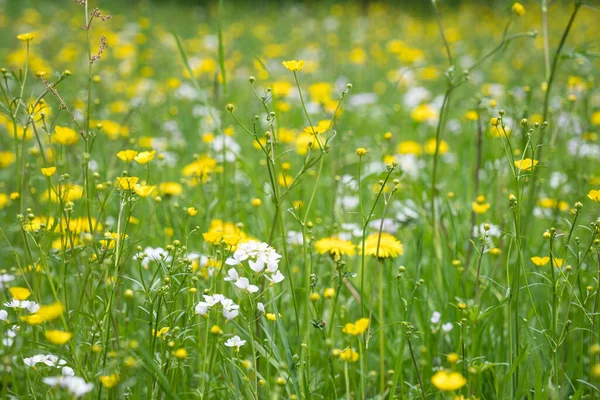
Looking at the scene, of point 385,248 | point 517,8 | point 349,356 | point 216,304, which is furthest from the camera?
point 517,8

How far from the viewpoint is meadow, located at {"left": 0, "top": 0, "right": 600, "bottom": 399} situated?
1325mm

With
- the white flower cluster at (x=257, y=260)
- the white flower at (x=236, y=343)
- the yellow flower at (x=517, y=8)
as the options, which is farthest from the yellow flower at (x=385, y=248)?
the yellow flower at (x=517, y=8)

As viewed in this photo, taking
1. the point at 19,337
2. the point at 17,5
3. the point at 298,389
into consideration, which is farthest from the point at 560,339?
the point at 17,5

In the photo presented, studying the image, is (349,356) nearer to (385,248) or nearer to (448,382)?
(448,382)

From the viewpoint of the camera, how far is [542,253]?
1.94 m

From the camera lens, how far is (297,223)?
227 centimetres

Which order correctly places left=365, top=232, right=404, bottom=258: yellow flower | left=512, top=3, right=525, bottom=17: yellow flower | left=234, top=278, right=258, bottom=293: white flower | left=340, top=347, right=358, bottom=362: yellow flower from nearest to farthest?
left=340, top=347, right=358, bottom=362: yellow flower, left=234, top=278, right=258, bottom=293: white flower, left=365, top=232, right=404, bottom=258: yellow flower, left=512, top=3, right=525, bottom=17: yellow flower

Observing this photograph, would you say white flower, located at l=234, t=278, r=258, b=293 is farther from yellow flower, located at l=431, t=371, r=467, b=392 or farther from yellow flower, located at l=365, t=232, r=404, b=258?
yellow flower, located at l=431, t=371, r=467, b=392

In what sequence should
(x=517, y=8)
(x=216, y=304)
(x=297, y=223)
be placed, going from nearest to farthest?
(x=216, y=304)
(x=517, y=8)
(x=297, y=223)

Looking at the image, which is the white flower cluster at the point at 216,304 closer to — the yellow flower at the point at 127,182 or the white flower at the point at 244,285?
the white flower at the point at 244,285

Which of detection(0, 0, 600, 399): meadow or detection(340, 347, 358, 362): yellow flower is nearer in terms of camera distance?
detection(340, 347, 358, 362): yellow flower

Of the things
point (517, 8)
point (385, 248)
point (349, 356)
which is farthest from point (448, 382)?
point (517, 8)

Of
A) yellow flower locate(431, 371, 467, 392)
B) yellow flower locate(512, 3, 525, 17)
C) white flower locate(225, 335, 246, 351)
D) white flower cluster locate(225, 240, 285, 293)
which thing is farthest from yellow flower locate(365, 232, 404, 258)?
yellow flower locate(512, 3, 525, 17)

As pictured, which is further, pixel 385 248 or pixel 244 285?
pixel 385 248
